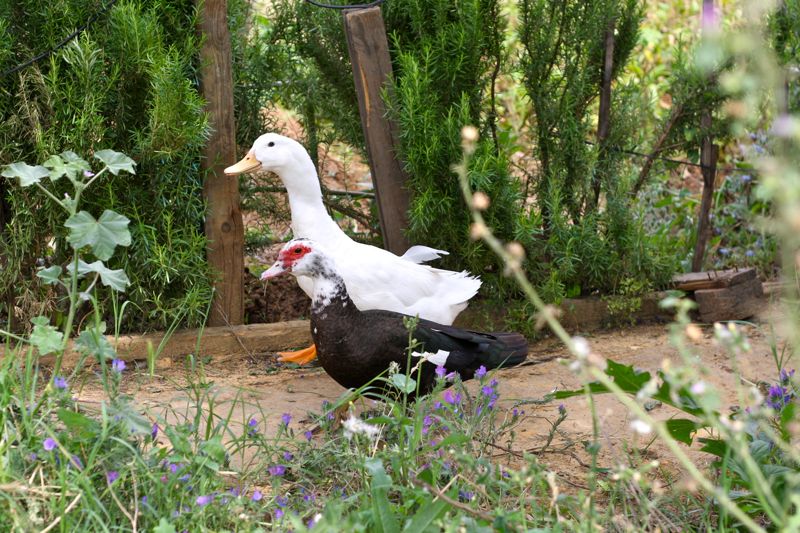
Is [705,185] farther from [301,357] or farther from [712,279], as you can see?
[301,357]

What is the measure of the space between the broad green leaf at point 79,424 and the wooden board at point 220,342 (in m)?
1.84

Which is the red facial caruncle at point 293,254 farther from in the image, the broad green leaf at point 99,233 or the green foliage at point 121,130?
the broad green leaf at point 99,233

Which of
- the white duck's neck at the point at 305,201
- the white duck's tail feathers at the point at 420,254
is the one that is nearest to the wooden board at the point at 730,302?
the white duck's tail feathers at the point at 420,254

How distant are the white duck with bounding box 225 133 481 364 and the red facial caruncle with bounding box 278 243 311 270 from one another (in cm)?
30

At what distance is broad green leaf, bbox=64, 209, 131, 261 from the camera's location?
2.50 m

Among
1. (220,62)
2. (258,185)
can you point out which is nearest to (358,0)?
(220,62)

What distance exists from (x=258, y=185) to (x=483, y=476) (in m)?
2.87

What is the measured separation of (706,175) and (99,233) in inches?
140

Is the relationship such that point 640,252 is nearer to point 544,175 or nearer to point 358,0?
point 544,175

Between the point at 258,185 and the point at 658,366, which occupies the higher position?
the point at 258,185

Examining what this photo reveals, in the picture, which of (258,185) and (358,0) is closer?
(358,0)

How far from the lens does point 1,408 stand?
2449 millimetres

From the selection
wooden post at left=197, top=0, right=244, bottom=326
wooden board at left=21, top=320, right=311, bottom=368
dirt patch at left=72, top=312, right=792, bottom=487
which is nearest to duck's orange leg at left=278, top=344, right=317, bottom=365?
dirt patch at left=72, top=312, right=792, bottom=487

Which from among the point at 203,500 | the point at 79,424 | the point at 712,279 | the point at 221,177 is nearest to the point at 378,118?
the point at 221,177
